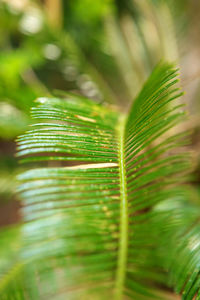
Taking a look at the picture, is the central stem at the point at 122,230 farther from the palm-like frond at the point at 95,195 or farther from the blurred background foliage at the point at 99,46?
the blurred background foliage at the point at 99,46

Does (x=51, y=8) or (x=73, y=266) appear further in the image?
(x=51, y=8)

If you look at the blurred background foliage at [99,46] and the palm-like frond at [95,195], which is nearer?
the palm-like frond at [95,195]

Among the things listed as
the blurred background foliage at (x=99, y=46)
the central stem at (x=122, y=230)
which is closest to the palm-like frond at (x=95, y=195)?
the central stem at (x=122, y=230)

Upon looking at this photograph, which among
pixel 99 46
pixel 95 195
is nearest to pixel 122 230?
pixel 95 195

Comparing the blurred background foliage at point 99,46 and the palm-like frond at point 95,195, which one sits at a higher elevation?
the blurred background foliage at point 99,46

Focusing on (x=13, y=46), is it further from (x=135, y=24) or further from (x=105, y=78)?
(x=135, y=24)

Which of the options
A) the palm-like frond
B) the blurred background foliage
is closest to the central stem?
the palm-like frond

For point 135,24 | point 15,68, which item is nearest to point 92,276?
point 15,68
